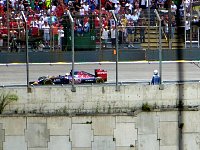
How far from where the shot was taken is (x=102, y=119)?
1293cm

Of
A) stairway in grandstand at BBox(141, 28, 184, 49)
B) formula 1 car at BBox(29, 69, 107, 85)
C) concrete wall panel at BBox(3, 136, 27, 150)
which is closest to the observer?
concrete wall panel at BBox(3, 136, 27, 150)

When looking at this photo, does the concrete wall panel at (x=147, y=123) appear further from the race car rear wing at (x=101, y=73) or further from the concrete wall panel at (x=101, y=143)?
the race car rear wing at (x=101, y=73)

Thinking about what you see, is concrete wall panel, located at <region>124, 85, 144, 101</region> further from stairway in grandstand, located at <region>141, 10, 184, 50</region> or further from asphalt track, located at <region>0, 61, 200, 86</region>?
stairway in grandstand, located at <region>141, 10, 184, 50</region>

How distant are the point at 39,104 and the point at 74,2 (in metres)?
5.72

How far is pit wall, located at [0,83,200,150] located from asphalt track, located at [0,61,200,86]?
0.52 metres

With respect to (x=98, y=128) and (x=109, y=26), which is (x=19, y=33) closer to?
(x=109, y=26)

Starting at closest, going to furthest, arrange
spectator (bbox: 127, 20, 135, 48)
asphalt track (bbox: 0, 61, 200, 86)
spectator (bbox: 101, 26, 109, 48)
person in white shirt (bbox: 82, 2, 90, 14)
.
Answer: asphalt track (bbox: 0, 61, 200, 86), spectator (bbox: 127, 20, 135, 48), spectator (bbox: 101, 26, 109, 48), person in white shirt (bbox: 82, 2, 90, 14)

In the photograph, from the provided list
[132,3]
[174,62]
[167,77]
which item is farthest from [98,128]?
[132,3]

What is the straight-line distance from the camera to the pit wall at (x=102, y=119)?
42.2ft

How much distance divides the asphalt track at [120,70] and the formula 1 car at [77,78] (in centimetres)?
14

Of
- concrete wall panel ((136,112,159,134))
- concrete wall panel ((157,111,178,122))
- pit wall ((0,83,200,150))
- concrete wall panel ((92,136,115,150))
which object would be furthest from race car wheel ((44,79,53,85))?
concrete wall panel ((157,111,178,122))

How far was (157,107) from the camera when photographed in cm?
1326

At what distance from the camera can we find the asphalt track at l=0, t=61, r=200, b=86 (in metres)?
14.2

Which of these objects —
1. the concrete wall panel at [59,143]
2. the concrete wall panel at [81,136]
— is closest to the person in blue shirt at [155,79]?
the concrete wall panel at [81,136]
